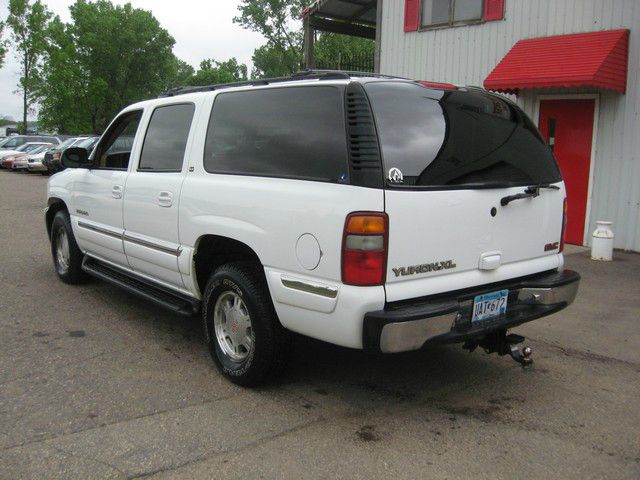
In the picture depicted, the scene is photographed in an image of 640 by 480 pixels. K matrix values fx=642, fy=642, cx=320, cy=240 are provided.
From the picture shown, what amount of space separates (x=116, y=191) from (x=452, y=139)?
298cm

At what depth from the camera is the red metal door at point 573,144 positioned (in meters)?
9.92

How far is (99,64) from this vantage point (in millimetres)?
50906

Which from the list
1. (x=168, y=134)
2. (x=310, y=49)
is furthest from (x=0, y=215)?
(x=168, y=134)

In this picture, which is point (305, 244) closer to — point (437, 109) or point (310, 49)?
point (437, 109)

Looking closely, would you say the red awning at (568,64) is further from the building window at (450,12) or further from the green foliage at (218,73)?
the green foliage at (218,73)

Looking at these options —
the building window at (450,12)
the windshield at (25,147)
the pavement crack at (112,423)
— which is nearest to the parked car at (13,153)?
the windshield at (25,147)

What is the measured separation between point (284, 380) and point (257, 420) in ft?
1.95

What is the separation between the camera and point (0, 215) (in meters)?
12.6

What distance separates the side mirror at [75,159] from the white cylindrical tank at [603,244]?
21.8 ft

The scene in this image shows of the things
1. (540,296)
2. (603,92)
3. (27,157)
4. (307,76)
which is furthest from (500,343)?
(27,157)

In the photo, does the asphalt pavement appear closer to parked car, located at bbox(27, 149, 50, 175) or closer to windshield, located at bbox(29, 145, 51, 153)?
parked car, located at bbox(27, 149, 50, 175)

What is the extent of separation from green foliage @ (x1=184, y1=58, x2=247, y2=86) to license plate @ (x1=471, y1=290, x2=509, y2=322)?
73479 mm

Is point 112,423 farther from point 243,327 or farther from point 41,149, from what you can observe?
point 41,149

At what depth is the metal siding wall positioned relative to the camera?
9406 millimetres
